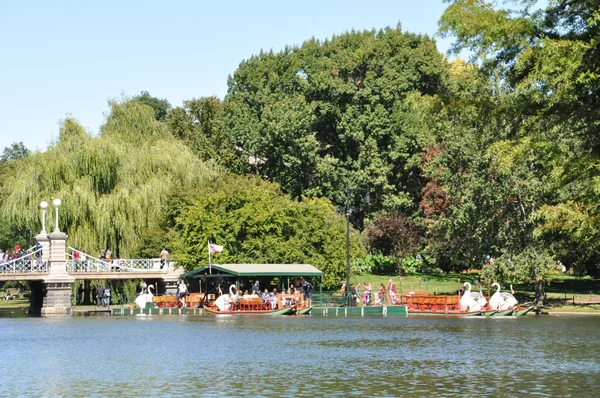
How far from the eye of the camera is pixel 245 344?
130ft

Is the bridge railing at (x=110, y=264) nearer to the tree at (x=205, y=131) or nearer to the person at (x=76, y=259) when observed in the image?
the person at (x=76, y=259)

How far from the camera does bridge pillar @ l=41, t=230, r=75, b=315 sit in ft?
214

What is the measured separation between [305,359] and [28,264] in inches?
1579

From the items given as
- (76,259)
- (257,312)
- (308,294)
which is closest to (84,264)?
(76,259)

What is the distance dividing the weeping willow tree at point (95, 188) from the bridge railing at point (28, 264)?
193 cm

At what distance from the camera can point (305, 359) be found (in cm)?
3353

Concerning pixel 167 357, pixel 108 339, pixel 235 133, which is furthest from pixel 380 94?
pixel 167 357

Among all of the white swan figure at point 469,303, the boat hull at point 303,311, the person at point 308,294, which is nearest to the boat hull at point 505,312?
the white swan figure at point 469,303

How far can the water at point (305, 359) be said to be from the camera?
26.6 m

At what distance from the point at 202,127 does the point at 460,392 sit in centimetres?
7987

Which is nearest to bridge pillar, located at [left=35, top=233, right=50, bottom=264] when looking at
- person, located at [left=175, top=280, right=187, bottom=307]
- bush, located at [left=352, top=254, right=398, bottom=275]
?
person, located at [left=175, top=280, right=187, bottom=307]

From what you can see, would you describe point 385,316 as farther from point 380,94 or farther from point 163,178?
point 380,94

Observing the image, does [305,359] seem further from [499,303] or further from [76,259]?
[76,259]

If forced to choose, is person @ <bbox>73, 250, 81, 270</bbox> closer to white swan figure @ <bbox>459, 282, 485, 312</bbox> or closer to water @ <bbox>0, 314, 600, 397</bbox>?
water @ <bbox>0, 314, 600, 397</bbox>
